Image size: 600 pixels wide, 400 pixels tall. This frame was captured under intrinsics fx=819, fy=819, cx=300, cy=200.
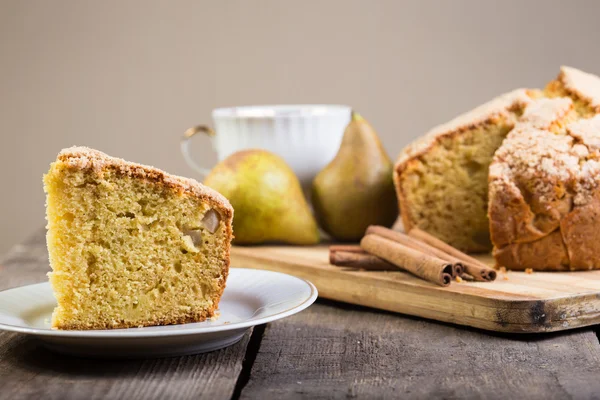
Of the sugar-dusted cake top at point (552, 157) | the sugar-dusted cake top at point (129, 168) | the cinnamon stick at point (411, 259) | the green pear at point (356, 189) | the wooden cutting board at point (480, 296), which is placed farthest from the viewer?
the green pear at point (356, 189)

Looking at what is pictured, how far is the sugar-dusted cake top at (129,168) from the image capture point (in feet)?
5.91

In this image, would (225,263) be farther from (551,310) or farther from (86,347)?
(551,310)

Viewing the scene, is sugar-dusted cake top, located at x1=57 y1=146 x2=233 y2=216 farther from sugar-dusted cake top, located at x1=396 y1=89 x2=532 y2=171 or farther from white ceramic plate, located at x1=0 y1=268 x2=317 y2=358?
sugar-dusted cake top, located at x1=396 y1=89 x2=532 y2=171

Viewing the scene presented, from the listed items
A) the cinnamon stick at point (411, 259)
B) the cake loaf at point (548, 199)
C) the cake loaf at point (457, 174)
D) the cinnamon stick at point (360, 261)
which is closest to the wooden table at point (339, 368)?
the cinnamon stick at point (411, 259)

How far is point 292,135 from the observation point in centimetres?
324

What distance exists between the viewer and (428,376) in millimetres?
1652

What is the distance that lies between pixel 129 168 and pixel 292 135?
1463mm

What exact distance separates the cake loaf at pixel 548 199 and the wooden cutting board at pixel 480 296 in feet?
0.25

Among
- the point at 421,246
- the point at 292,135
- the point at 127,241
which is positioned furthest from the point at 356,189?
the point at 127,241

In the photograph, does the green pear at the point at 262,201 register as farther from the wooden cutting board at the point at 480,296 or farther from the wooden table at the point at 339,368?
the wooden table at the point at 339,368

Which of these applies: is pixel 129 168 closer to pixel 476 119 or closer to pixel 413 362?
pixel 413 362

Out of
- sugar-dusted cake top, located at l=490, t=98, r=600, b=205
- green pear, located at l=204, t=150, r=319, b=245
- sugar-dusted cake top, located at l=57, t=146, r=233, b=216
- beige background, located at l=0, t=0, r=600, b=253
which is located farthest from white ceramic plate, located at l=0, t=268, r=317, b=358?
beige background, located at l=0, t=0, r=600, b=253

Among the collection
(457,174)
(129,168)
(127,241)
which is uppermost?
(129,168)

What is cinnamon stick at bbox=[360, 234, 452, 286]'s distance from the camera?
2.14m
